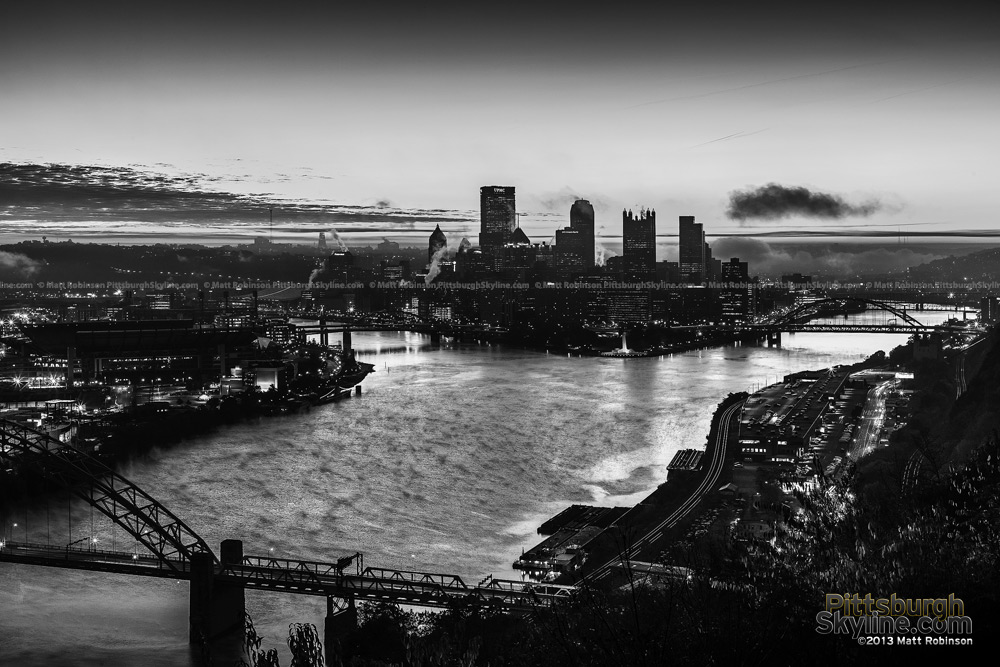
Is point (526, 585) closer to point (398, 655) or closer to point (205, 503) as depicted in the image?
point (398, 655)

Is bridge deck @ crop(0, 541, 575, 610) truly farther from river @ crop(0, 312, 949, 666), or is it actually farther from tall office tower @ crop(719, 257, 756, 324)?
tall office tower @ crop(719, 257, 756, 324)

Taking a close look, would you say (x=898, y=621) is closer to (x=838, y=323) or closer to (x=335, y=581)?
(x=335, y=581)

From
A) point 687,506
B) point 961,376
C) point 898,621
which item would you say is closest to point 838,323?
point 961,376

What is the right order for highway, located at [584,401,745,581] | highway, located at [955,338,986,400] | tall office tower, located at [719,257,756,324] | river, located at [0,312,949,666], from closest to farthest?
river, located at [0,312,949,666] < highway, located at [584,401,745,581] < highway, located at [955,338,986,400] < tall office tower, located at [719,257,756,324]

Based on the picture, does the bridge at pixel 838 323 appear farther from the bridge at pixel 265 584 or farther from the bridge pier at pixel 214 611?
the bridge pier at pixel 214 611

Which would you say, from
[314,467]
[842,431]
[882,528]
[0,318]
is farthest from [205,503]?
[0,318]

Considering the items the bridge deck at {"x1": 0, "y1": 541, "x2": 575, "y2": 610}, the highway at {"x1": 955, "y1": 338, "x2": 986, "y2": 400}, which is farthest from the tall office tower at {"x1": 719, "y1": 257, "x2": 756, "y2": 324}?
the bridge deck at {"x1": 0, "y1": 541, "x2": 575, "y2": 610}
